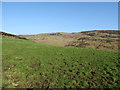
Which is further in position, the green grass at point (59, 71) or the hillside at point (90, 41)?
the hillside at point (90, 41)

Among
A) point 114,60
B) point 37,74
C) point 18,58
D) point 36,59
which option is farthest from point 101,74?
point 18,58

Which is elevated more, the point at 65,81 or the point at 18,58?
the point at 18,58

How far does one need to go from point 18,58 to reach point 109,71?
15431 mm

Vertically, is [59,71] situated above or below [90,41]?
below

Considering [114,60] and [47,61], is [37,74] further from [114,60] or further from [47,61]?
[114,60]

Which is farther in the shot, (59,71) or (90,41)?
(90,41)

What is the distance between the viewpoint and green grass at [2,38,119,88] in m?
16.7

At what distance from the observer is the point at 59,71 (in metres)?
19.6

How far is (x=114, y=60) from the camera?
76.7 ft

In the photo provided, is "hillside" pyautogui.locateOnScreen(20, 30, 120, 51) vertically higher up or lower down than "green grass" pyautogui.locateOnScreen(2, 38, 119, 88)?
higher up

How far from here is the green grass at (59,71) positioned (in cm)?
1673

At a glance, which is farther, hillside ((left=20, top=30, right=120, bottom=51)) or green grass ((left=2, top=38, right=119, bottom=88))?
hillside ((left=20, top=30, right=120, bottom=51))

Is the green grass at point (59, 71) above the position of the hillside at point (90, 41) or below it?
below

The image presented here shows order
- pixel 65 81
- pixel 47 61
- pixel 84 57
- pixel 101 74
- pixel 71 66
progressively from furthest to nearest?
pixel 84 57 < pixel 47 61 < pixel 71 66 < pixel 101 74 < pixel 65 81
